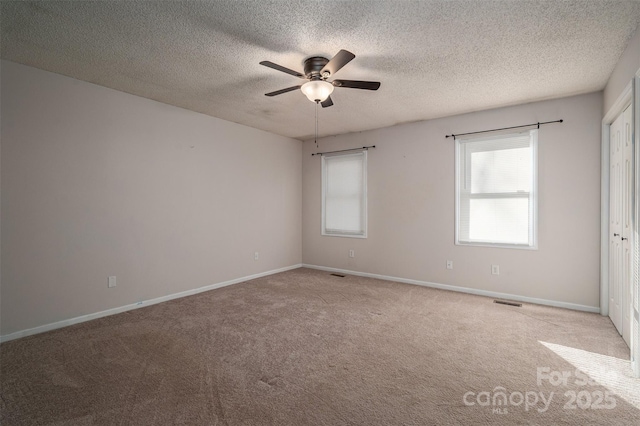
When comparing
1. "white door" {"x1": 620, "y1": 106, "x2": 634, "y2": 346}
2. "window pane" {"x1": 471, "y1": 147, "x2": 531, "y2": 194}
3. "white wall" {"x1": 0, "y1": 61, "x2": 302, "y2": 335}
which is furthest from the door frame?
"white wall" {"x1": 0, "y1": 61, "x2": 302, "y2": 335}

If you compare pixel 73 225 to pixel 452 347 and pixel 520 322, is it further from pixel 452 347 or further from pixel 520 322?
pixel 520 322

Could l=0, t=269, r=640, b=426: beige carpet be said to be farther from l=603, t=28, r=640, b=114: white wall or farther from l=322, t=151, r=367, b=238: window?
l=603, t=28, r=640, b=114: white wall

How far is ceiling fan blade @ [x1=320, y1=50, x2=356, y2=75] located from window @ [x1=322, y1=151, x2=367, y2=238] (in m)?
2.98

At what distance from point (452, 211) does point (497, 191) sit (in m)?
0.64

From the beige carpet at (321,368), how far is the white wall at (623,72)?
2271 mm

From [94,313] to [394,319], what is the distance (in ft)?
10.8

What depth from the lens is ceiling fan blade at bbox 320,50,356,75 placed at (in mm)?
2196

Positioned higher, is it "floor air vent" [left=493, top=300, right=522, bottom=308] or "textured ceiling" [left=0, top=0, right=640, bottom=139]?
"textured ceiling" [left=0, top=0, right=640, bottom=139]

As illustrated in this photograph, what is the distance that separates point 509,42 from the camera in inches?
97.1

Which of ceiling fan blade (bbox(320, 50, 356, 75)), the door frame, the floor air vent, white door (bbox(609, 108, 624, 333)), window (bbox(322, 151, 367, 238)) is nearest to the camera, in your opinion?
ceiling fan blade (bbox(320, 50, 356, 75))

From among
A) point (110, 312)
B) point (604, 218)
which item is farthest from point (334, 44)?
point (110, 312)

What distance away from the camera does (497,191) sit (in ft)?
13.6

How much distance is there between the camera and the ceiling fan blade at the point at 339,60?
2.20 metres

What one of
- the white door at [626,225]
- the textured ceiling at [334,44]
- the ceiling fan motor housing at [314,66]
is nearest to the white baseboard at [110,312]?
the textured ceiling at [334,44]
